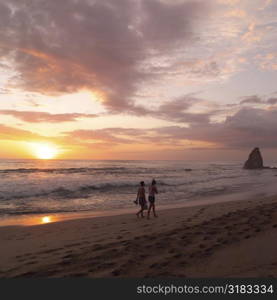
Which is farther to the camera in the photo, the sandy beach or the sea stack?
the sea stack

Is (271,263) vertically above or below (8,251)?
above

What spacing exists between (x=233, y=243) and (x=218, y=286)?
2824mm

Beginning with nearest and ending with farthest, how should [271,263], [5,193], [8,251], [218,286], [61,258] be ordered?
[218,286] → [271,263] → [61,258] → [8,251] → [5,193]

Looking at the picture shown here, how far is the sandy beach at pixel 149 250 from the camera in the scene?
18.0ft

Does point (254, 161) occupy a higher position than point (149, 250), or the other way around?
point (254, 161)

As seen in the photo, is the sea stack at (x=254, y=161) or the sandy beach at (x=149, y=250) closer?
the sandy beach at (x=149, y=250)

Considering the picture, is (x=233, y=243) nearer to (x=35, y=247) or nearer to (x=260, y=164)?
(x=35, y=247)

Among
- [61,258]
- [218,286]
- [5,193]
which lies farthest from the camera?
[5,193]

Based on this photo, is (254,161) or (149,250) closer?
(149,250)

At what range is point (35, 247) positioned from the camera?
27.3 ft

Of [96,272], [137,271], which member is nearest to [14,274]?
[96,272]

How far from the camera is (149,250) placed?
22.6 feet

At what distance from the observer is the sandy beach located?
548cm

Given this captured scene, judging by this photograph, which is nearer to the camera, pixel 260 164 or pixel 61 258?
pixel 61 258
